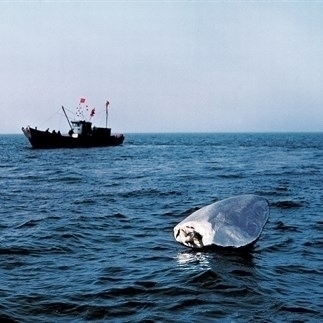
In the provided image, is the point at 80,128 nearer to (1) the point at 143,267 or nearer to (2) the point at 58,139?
(2) the point at 58,139

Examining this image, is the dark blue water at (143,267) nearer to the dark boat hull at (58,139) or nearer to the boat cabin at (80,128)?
the dark boat hull at (58,139)

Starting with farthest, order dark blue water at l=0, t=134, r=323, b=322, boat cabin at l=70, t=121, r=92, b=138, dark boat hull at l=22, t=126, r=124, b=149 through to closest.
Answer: boat cabin at l=70, t=121, r=92, b=138
dark boat hull at l=22, t=126, r=124, b=149
dark blue water at l=0, t=134, r=323, b=322

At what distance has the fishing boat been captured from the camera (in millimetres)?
58281

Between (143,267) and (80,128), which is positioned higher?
(80,128)

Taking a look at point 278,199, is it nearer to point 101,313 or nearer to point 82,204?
point 82,204

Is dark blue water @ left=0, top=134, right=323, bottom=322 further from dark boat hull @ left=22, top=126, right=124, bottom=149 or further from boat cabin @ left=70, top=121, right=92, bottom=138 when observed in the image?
boat cabin @ left=70, top=121, right=92, bottom=138

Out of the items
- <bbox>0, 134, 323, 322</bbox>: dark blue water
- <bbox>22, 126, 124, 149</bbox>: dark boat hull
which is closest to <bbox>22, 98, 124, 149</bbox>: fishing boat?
<bbox>22, 126, 124, 149</bbox>: dark boat hull


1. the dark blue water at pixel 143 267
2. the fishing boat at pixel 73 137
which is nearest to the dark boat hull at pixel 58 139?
the fishing boat at pixel 73 137

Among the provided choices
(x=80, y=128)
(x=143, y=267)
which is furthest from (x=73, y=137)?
(x=143, y=267)

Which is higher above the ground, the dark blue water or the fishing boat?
the fishing boat

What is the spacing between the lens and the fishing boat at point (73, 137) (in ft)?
191

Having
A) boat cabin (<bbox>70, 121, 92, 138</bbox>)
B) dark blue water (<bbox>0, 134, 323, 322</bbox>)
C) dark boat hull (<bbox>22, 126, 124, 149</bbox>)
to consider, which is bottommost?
dark blue water (<bbox>0, 134, 323, 322</bbox>)

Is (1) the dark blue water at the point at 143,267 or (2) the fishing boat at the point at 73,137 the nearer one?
(1) the dark blue water at the point at 143,267

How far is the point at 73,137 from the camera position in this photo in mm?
60812
